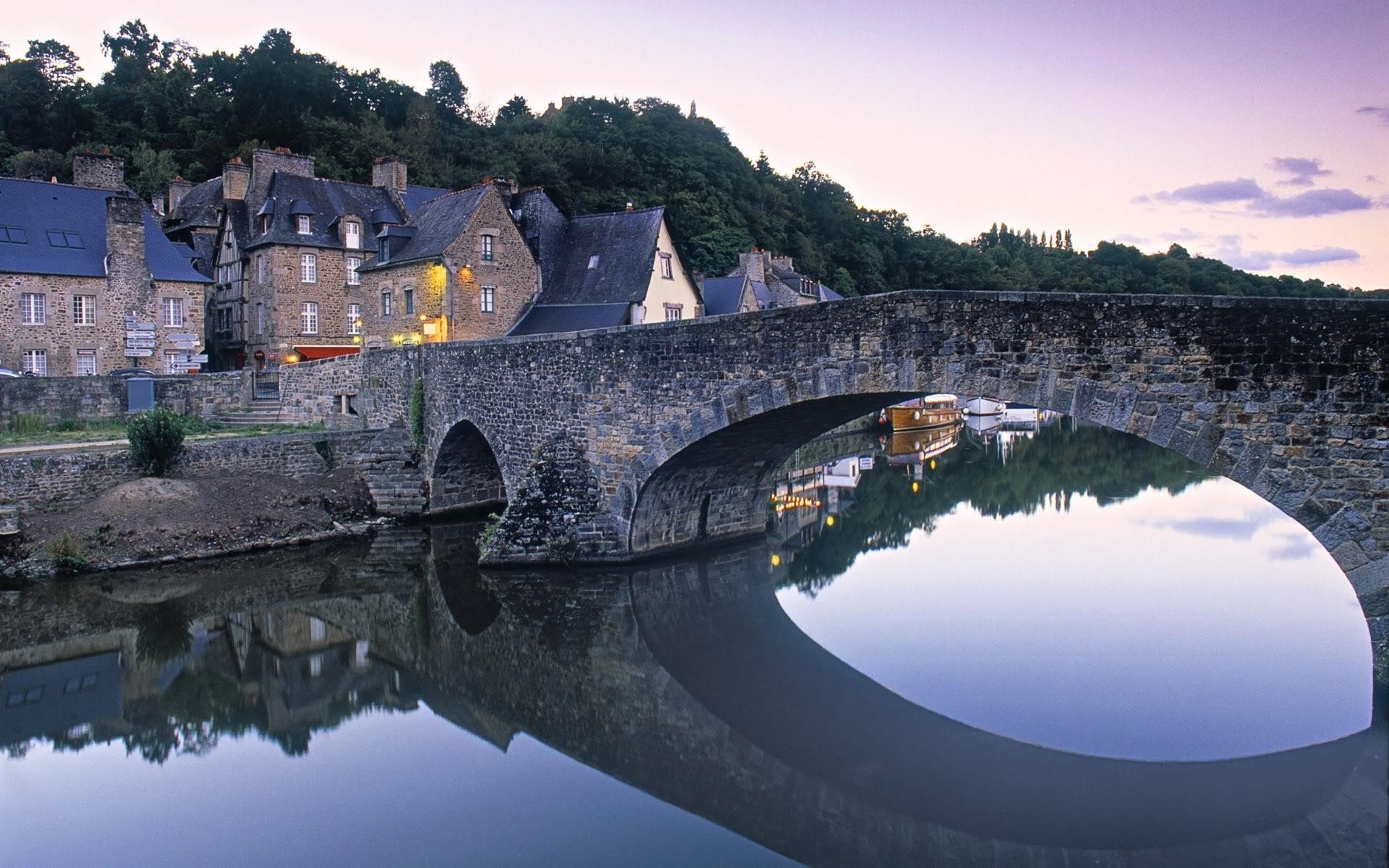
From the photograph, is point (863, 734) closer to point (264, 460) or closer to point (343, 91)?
point (264, 460)

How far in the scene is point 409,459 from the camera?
18453 mm

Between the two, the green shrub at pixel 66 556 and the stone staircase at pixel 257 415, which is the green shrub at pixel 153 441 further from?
the stone staircase at pixel 257 415

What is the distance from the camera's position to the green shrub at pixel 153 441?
1611 centimetres

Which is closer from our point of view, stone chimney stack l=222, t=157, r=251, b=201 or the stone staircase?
the stone staircase

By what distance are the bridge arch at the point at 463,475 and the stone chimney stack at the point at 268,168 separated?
1556 centimetres

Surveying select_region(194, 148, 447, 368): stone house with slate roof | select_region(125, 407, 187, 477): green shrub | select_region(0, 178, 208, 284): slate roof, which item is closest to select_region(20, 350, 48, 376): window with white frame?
select_region(0, 178, 208, 284): slate roof

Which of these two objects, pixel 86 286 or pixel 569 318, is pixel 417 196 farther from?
pixel 569 318

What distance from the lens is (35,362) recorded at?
24.4 metres

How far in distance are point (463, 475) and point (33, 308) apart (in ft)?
44.0

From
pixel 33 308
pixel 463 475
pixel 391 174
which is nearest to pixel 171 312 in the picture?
pixel 33 308

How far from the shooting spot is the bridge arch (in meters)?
18.1

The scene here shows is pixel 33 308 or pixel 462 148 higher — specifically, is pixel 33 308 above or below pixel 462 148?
below

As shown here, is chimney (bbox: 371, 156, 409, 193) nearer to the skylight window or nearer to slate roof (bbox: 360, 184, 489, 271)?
slate roof (bbox: 360, 184, 489, 271)

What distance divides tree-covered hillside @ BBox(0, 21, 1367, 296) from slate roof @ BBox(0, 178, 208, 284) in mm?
12594
